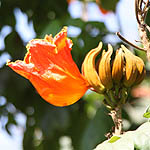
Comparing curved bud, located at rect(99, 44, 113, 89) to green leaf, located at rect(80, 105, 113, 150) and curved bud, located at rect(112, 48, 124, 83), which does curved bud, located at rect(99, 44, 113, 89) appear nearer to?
curved bud, located at rect(112, 48, 124, 83)

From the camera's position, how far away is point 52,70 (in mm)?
1319

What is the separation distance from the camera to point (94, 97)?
3.42m

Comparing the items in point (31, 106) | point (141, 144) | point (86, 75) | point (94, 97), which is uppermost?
point (86, 75)

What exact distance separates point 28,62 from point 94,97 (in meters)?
2.10

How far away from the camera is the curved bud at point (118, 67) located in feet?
4.22

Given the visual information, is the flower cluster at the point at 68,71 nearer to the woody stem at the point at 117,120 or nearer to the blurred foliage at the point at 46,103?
the woody stem at the point at 117,120

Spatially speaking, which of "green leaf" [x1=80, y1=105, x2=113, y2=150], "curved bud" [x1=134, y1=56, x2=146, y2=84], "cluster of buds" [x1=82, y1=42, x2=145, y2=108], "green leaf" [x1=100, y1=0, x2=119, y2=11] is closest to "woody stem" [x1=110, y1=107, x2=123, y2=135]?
"cluster of buds" [x1=82, y1=42, x2=145, y2=108]

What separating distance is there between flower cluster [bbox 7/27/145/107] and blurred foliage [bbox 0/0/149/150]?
3.21ft

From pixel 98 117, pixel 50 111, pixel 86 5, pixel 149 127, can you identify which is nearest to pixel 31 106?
pixel 50 111

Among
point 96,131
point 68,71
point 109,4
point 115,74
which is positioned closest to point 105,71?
point 115,74

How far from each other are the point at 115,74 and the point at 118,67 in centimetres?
3

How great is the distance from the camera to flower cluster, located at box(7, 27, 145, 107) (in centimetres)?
130

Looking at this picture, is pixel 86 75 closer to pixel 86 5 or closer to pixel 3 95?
pixel 3 95

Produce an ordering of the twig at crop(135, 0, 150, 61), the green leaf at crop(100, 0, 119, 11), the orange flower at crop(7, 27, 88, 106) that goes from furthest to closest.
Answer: the green leaf at crop(100, 0, 119, 11) → the orange flower at crop(7, 27, 88, 106) → the twig at crop(135, 0, 150, 61)
